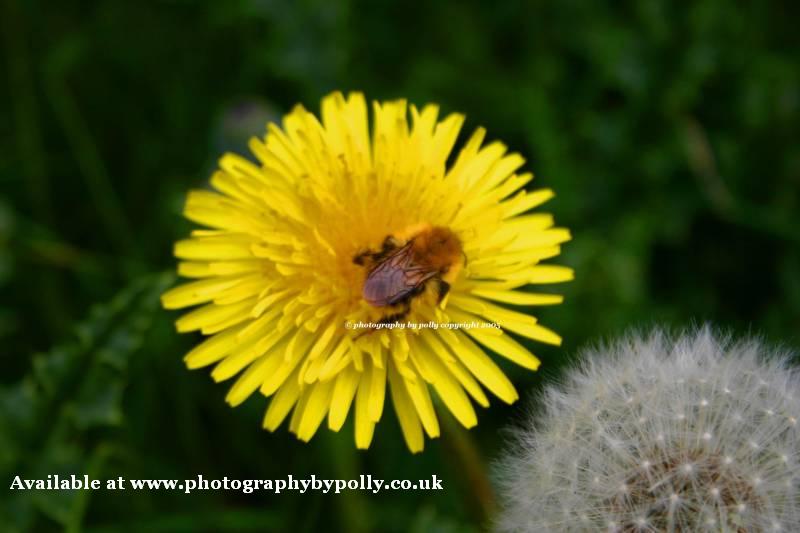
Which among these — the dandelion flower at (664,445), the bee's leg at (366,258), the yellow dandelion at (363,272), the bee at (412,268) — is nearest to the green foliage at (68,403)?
the yellow dandelion at (363,272)

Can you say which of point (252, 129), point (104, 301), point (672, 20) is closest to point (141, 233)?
point (104, 301)

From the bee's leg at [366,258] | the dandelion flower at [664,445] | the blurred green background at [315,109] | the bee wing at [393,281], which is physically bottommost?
the dandelion flower at [664,445]

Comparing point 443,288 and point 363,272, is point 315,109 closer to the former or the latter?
point 363,272

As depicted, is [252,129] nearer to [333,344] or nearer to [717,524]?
[333,344]

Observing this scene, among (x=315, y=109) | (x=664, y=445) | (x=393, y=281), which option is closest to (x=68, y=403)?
(x=393, y=281)

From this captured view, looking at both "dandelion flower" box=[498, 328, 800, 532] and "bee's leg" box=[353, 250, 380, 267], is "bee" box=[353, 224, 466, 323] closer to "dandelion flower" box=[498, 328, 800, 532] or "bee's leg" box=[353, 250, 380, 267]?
"bee's leg" box=[353, 250, 380, 267]

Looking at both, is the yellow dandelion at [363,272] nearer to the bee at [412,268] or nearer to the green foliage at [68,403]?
the bee at [412,268]
